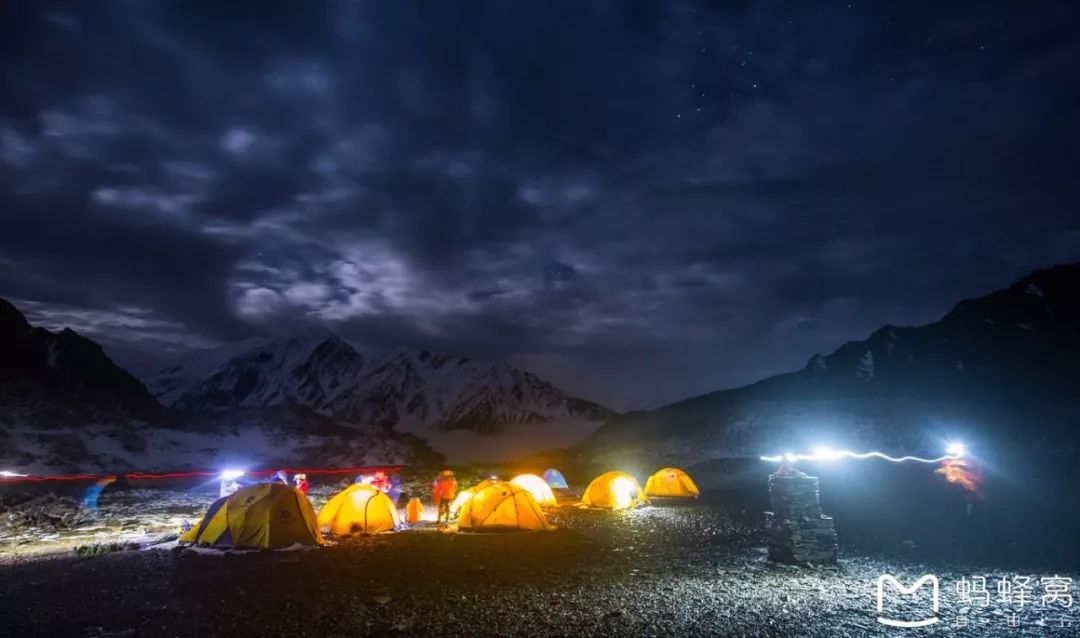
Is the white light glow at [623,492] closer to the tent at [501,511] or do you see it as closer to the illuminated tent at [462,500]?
the illuminated tent at [462,500]

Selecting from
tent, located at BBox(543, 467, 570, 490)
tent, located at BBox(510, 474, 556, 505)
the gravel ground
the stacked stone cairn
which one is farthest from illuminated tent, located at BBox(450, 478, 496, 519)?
tent, located at BBox(543, 467, 570, 490)

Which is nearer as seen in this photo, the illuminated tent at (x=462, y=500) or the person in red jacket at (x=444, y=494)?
the illuminated tent at (x=462, y=500)

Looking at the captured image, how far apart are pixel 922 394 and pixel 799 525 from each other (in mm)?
75581

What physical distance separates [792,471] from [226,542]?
14.6m

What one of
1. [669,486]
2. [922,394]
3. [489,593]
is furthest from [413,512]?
[922,394]

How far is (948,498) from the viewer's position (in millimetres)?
28625

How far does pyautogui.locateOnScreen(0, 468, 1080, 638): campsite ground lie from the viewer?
8305 mm

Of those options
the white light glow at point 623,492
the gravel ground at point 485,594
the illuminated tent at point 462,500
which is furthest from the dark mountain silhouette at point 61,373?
the white light glow at point 623,492

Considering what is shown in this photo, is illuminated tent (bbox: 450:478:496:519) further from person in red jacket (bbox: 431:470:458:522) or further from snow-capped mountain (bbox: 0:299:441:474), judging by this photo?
snow-capped mountain (bbox: 0:299:441:474)

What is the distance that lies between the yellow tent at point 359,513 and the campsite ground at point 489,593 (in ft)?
7.40

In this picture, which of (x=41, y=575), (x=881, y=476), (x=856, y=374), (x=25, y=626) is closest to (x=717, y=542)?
(x=25, y=626)

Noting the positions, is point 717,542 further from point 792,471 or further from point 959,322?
point 959,322

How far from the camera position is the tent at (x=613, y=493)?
25.3 meters

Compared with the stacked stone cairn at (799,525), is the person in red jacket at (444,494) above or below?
below
